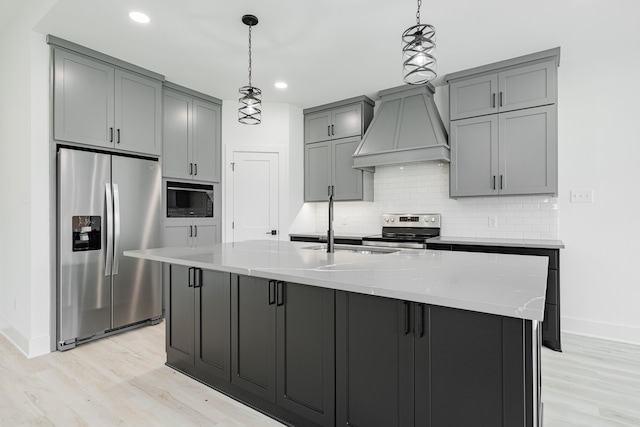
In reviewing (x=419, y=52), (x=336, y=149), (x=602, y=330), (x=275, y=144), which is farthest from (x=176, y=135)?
(x=602, y=330)

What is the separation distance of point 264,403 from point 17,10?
3.87m

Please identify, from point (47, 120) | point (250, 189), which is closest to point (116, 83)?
point (47, 120)

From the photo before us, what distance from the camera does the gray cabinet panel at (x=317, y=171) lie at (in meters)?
4.88

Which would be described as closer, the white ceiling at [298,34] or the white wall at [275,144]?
the white ceiling at [298,34]

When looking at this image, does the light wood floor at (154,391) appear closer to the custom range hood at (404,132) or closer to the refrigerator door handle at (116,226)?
the refrigerator door handle at (116,226)

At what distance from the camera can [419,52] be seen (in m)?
1.73

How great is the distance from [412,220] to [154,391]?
3.31 m

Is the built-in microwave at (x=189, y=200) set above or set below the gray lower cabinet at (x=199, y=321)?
above

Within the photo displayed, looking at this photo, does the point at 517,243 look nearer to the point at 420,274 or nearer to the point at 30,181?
the point at 420,274

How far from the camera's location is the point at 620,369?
2.64 meters

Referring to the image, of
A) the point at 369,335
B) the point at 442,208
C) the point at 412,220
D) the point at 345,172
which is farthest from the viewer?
the point at 345,172

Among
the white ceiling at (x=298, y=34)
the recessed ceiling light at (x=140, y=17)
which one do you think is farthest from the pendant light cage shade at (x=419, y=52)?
the recessed ceiling light at (x=140, y=17)

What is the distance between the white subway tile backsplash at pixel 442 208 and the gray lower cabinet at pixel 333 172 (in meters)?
0.33

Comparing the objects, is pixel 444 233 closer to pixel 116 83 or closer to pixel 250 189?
pixel 250 189
